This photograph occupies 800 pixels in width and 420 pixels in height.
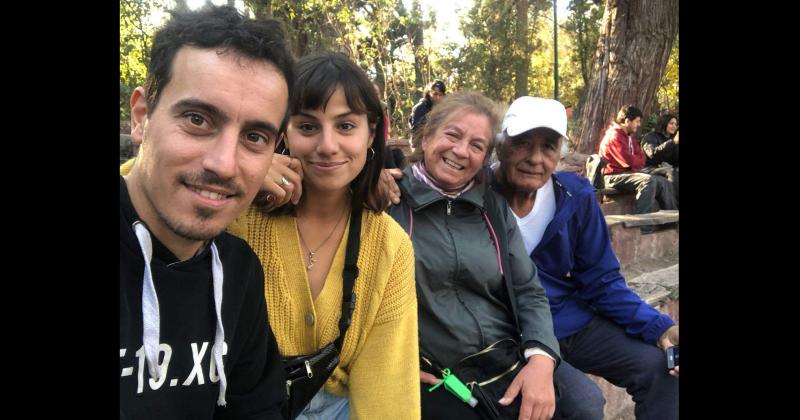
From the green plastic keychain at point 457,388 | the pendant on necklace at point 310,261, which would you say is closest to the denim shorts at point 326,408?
the green plastic keychain at point 457,388

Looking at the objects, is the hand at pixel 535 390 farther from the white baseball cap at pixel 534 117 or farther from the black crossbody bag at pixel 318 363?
the white baseball cap at pixel 534 117

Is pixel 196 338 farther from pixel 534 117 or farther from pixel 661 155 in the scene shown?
pixel 661 155

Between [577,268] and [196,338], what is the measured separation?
2084 mm

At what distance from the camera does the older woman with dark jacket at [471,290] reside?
2195mm

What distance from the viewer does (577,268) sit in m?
2.82

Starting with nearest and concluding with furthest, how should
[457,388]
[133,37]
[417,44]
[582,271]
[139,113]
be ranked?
1. [139,113]
2. [457,388]
3. [582,271]
4. [133,37]
5. [417,44]

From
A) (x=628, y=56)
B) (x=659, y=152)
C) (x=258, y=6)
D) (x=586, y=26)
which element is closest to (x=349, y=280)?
(x=258, y=6)

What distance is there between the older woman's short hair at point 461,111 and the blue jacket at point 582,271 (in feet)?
1.14

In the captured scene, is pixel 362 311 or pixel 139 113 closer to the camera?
pixel 139 113

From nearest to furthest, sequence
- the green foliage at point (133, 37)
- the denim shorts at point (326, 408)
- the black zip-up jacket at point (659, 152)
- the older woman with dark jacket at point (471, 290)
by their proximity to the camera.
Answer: the denim shorts at point (326, 408), the older woman with dark jacket at point (471, 290), the green foliage at point (133, 37), the black zip-up jacket at point (659, 152)

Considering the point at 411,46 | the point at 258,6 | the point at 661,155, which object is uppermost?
the point at 411,46

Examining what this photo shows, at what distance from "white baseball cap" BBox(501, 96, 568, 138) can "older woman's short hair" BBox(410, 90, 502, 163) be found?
0.26 feet

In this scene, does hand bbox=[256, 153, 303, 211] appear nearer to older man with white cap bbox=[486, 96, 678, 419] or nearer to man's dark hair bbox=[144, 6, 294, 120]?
man's dark hair bbox=[144, 6, 294, 120]
